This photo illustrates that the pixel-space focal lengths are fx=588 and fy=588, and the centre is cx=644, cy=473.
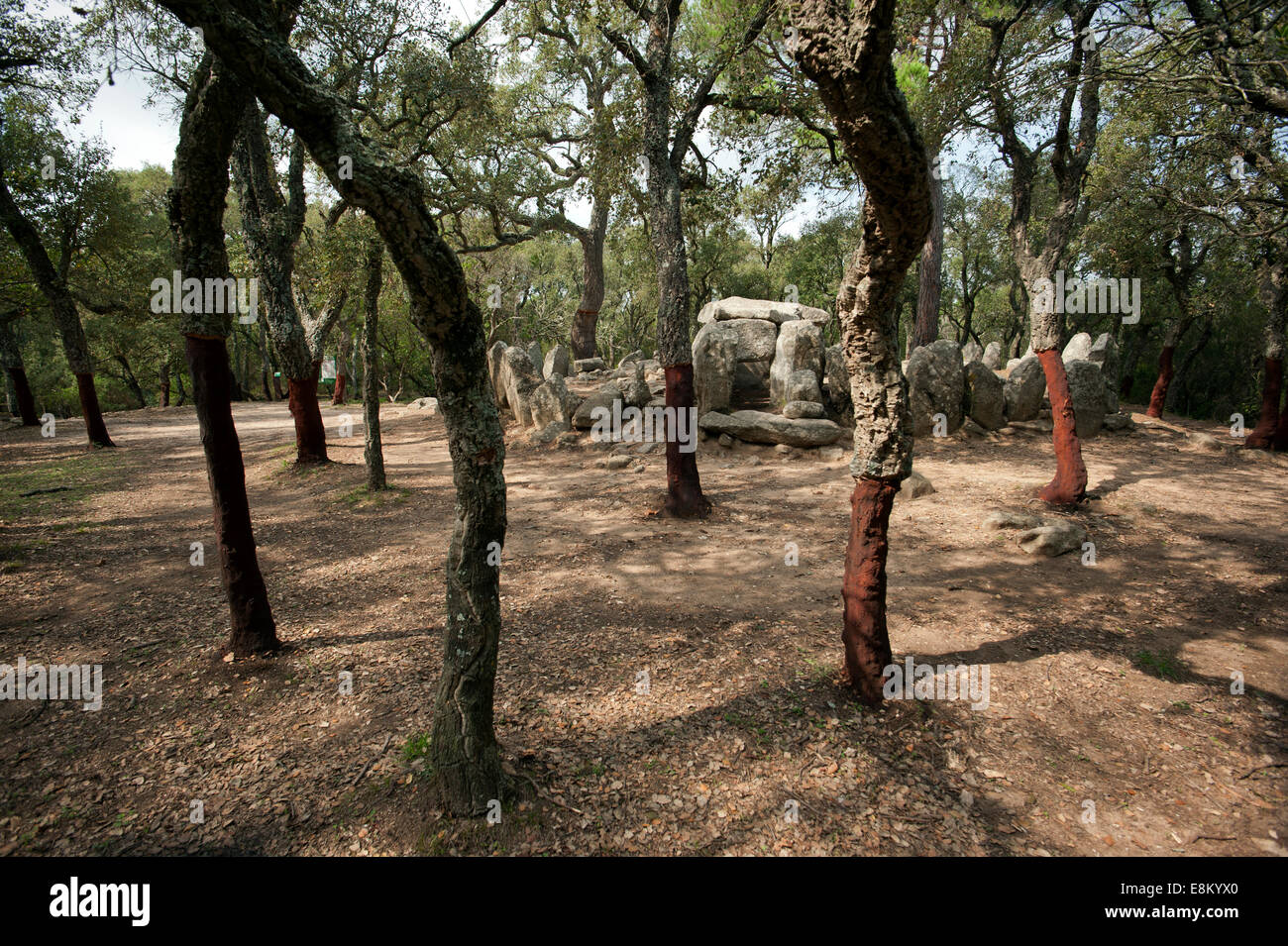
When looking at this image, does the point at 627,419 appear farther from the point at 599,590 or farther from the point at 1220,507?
the point at 1220,507

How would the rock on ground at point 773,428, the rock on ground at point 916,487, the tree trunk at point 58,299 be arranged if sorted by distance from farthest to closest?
the tree trunk at point 58,299 < the rock on ground at point 773,428 < the rock on ground at point 916,487

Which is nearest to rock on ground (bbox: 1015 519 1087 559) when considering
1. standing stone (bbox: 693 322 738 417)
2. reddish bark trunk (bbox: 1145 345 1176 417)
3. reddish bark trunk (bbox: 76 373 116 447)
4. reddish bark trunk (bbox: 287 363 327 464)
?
standing stone (bbox: 693 322 738 417)

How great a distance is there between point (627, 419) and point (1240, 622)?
416 inches

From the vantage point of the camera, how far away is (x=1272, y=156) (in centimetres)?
973

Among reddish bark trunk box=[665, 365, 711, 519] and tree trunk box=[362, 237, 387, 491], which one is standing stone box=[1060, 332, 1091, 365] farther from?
tree trunk box=[362, 237, 387, 491]

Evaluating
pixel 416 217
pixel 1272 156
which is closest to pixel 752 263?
pixel 1272 156

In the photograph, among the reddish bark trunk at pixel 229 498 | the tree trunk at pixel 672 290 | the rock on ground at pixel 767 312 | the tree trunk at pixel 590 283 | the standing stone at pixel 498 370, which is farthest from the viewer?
the tree trunk at pixel 590 283

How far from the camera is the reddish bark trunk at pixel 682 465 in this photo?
841 cm

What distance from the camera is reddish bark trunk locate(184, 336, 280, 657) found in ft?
14.5

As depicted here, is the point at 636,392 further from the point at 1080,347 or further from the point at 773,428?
the point at 1080,347

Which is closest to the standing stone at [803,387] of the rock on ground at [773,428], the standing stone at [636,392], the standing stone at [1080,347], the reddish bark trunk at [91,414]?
the rock on ground at [773,428]

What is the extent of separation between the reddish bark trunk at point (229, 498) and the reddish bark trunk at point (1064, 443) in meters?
10.1

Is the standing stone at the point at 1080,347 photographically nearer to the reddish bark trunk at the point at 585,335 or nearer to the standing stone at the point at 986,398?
the standing stone at the point at 986,398

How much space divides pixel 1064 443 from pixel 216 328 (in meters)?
10.4
